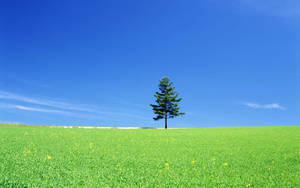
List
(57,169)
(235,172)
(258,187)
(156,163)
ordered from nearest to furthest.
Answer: (258,187) → (57,169) → (235,172) → (156,163)

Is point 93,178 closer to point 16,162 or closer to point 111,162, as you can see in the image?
point 111,162

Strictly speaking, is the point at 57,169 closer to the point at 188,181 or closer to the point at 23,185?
the point at 23,185

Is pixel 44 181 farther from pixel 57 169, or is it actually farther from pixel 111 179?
pixel 111 179

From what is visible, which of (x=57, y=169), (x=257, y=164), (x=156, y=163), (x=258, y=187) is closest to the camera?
(x=258, y=187)

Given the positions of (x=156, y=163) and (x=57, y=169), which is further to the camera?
(x=156, y=163)

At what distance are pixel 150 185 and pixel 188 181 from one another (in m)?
0.97

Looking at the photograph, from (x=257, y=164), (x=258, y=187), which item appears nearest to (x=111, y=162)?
(x=258, y=187)

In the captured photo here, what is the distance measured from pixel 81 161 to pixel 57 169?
117 centimetres

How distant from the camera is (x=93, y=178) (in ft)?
17.2

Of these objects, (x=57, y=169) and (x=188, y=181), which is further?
(x=57, y=169)

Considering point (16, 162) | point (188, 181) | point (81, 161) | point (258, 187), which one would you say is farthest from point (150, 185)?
point (16, 162)

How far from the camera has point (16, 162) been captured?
6.49 m

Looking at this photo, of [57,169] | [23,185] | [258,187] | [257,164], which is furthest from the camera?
[257,164]

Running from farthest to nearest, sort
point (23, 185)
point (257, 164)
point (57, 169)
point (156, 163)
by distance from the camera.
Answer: point (257, 164) < point (156, 163) < point (57, 169) < point (23, 185)
